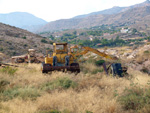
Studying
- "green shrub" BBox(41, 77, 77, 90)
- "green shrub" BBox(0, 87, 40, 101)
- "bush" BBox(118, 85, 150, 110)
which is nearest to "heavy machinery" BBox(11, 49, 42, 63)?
"green shrub" BBox(41, 77, 77, 90)

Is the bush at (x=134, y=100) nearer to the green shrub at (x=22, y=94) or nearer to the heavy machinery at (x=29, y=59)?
the green shrub at (x=22, y=94)

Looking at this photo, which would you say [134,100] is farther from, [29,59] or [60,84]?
[29,59]

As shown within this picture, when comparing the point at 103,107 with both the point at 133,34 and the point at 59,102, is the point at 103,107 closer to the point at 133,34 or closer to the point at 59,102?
the point at 59,102

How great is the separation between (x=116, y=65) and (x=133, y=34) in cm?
11533

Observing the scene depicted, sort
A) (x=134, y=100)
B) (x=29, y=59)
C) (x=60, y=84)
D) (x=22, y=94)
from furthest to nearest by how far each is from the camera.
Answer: (x=29, y=59)
(x=60, y=84)
(x=22, y=94)
(x=134, y=100)

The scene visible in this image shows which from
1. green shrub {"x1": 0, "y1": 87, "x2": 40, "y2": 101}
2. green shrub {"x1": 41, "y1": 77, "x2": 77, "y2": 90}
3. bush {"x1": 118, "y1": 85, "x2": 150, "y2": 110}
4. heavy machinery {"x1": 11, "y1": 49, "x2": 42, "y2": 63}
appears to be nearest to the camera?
bush {"x1": 118, "y1": 85, "x2": 150, "y2": 110}

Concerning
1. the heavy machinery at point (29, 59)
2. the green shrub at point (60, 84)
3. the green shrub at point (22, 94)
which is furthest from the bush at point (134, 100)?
the heavy machinery at point (29, 59)

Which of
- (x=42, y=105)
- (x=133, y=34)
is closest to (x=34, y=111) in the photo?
Answer: (x=42, y=105)

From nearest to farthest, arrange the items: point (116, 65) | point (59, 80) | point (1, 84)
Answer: point (1, 84)
point (59, 80)
point (116, 65)

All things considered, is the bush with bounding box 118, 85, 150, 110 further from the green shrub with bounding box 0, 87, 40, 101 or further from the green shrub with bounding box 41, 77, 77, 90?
the green shrub with bounding box 0, 87, 40, 101

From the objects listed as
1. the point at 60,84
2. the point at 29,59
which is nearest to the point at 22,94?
the point at 60,84

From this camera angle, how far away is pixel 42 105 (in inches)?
234

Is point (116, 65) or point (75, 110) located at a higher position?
point (116, 65)

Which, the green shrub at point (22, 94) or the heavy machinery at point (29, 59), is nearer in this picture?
the green shrub at point (22, 94)
